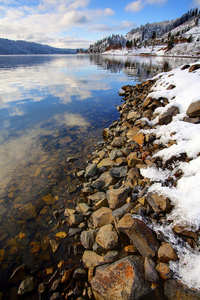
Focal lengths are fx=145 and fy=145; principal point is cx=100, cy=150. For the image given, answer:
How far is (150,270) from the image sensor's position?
242 centimetres

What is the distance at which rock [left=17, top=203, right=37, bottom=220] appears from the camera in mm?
4695

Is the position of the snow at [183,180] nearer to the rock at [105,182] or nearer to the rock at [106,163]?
the rock at [105,182]

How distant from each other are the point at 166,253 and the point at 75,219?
2571mm

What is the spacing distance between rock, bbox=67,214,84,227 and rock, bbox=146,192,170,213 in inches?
83.6

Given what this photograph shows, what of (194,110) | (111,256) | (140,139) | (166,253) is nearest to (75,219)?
(111,256)

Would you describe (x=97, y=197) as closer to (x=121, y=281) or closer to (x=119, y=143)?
(x=121, y=281)

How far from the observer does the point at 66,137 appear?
950 centimetres

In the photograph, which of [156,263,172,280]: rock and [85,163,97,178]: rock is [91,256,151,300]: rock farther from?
[85,163,97,178]: rock

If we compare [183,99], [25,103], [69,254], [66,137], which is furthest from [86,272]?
[25,103]

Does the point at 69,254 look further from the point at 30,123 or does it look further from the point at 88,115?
the point at 88,115

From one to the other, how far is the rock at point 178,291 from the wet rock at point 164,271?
63mm

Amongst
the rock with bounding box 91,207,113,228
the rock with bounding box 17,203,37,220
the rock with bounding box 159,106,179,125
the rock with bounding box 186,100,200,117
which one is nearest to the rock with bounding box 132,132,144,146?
the rock with bounding box 159,106,179,125

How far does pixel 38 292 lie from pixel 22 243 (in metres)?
1.38

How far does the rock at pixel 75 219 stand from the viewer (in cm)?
425
